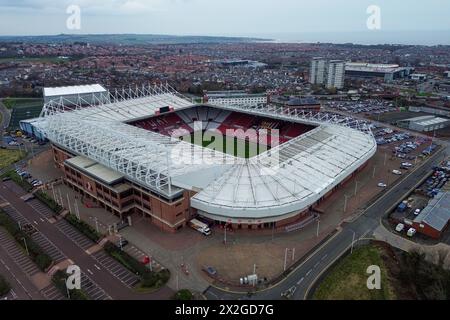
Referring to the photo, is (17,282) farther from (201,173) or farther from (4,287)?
(201,173)

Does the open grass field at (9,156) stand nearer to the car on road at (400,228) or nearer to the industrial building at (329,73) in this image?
the car on road at (400,228)

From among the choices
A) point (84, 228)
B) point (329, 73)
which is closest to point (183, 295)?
point (84, 228)

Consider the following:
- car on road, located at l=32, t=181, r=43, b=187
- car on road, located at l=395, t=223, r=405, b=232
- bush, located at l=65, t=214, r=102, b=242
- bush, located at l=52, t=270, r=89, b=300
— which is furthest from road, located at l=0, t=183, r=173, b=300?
car on road, located at l=395, t=223, r=405, b=232

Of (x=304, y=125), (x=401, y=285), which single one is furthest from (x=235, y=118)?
(x=401, y=285)

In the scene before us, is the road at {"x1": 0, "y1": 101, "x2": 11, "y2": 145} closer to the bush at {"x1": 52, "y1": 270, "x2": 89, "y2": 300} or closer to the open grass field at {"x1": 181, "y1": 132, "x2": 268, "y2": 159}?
the open grass field at {"x1": 181, "y1": 132, "x2": 268, "y2": 159}

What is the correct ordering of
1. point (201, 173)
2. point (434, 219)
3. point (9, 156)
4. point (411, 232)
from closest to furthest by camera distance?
point (411, 232), point (434, 219), point (201, 173), point (9, 156)
